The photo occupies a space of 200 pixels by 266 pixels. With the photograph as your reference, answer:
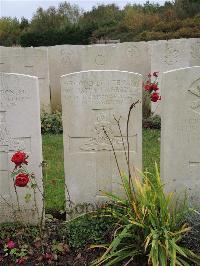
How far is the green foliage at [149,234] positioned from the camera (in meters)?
3.49

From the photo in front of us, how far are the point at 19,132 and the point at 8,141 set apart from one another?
0.16 meters

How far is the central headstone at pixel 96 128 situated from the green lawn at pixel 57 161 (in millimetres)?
354

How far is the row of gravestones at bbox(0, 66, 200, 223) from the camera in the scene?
4059 millimetres

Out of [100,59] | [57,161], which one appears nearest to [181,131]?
[57,161]

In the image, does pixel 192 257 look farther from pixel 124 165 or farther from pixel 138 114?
pixel 138 114

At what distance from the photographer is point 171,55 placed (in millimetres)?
8883

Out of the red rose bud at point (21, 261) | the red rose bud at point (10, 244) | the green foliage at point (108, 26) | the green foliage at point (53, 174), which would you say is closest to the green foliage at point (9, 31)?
the green foliage at point (108, 26)

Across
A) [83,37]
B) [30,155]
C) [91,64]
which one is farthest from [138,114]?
[83,37]

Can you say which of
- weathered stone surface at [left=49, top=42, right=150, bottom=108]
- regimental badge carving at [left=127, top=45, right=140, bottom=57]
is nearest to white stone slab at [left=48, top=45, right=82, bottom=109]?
weathered stone surface at [left=49, top=42, right=150, bottom=108]

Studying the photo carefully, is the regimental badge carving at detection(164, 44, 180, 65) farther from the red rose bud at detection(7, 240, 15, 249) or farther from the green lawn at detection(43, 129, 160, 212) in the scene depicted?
the red rose bud at detection(7, 240, 15, 249)

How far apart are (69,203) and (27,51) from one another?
5837mm

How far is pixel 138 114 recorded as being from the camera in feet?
14.0

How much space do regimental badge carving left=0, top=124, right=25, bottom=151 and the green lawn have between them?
54 cm

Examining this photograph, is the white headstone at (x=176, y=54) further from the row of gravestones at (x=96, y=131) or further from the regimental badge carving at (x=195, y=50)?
Result: the row of gravestones at (x=96, y=131)
